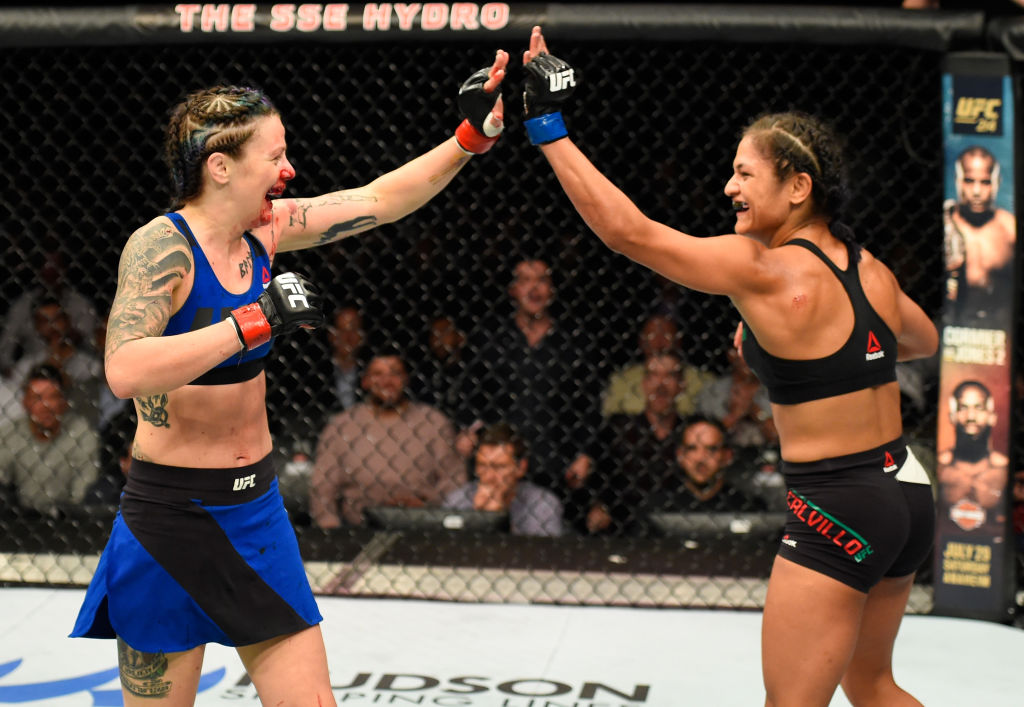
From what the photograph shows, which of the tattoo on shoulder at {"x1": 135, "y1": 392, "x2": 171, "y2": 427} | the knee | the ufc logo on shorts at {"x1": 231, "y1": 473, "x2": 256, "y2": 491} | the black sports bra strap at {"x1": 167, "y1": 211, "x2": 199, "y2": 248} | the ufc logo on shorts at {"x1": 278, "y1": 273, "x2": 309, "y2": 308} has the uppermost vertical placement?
the black sports bra strap at {"x1": 167, "y1": 211, "x2": 199, "y2": 248}

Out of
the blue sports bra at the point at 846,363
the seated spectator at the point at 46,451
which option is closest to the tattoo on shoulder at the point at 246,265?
the blue sports bra at the point at 846,363

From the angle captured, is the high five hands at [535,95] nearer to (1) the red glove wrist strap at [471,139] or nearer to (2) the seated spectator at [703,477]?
(1) the red glove wrist strap at [471,139]

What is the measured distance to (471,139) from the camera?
6.61 ft

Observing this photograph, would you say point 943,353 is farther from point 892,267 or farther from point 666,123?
point 666,123

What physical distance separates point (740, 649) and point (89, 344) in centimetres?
244

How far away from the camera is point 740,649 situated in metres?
2.64

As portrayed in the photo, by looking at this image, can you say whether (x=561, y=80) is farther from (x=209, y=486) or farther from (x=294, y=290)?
(x=209, y=486)

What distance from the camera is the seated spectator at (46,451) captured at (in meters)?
3.55

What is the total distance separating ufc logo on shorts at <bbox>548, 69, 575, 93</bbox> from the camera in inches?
68.5

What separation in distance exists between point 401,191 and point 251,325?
58 cm

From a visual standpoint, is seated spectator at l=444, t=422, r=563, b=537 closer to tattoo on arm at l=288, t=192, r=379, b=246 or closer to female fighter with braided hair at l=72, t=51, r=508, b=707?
tattoo on arm at l=288, t=192, r=379, b=246

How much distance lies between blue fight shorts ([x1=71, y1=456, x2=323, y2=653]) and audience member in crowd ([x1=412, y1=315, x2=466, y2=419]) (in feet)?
6.62

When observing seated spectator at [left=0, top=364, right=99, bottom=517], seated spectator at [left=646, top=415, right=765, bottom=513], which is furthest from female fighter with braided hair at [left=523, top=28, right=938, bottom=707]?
seated spectator at [left=0, top=364, right=99, bottom=517]

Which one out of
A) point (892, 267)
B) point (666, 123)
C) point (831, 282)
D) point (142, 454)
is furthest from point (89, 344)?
point (831, 282)
